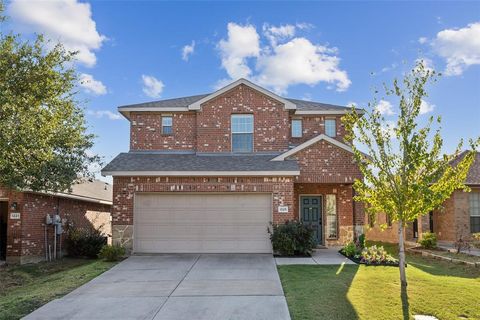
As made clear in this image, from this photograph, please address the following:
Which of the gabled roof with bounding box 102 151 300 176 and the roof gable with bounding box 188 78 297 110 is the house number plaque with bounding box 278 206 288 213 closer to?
the gabled roof with bounding box 102 151 300 176

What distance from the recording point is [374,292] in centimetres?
927

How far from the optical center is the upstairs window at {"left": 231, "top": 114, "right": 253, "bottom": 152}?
18078 millimetres

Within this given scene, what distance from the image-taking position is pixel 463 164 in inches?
381

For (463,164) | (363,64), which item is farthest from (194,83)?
(463,164)

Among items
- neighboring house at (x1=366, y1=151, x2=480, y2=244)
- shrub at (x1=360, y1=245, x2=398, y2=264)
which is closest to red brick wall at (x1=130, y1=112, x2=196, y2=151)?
shrub at (x1=360, y1=245, x2=398, y2=264)

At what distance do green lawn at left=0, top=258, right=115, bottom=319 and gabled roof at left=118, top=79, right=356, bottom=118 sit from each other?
23.0ft

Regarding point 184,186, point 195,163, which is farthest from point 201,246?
point 195,163

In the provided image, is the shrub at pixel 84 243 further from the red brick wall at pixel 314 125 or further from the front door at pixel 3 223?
the red brick wall at pixel 314 125

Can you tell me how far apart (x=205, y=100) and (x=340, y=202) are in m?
7.41

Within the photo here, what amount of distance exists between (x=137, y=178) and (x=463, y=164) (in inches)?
433

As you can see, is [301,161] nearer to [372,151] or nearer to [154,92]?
[372,151]

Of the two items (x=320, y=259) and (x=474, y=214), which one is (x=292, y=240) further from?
(x=474, y=214)

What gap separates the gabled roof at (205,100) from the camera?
59.3 ft

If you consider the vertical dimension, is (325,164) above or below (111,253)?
above
